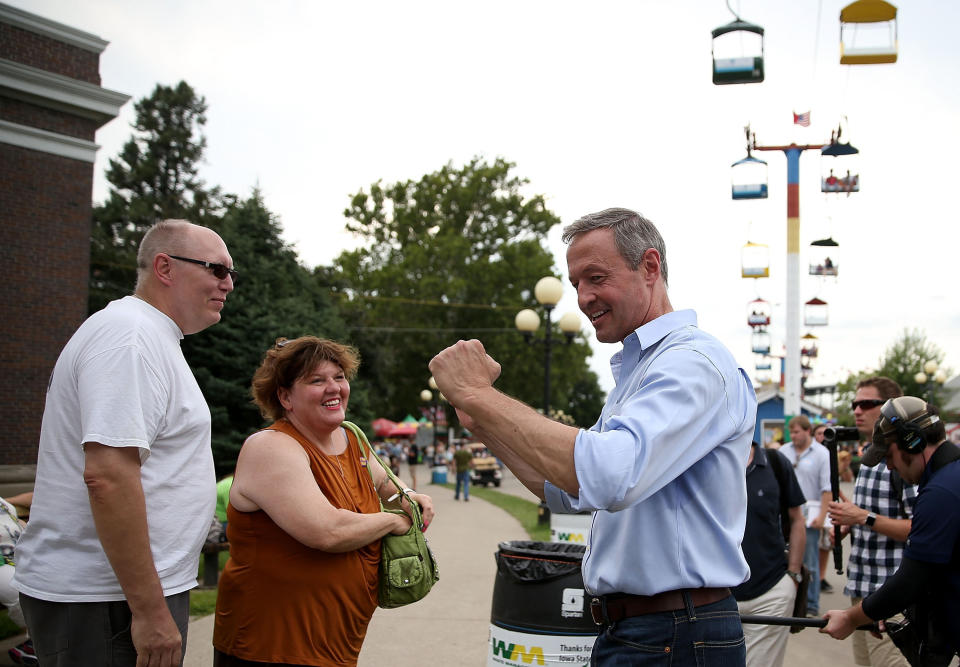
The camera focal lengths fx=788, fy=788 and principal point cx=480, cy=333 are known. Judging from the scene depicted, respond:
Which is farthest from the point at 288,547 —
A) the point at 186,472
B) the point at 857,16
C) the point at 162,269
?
the point at 857,16

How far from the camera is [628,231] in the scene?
92.8 inches

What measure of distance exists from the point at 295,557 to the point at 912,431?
9.40 ft

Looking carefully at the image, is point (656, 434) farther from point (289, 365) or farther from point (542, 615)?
point (542, 615)

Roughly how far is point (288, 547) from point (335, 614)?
33cm

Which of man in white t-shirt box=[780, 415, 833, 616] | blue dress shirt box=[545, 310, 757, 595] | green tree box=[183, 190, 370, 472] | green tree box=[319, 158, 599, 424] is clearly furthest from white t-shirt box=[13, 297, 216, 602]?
green tree box=[319, 158, 599, 424]

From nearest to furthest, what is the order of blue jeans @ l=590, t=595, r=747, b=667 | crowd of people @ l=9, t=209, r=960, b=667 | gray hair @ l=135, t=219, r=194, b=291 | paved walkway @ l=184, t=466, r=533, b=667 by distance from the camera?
crowd of people @ l=9, t=209, r=960, b=667 < blue jeans @ l=590, t=595, r=747, b=667 < gray hair @ l=135, t=219, r=194, b=291 < paved walkway @ l=184, t=466, r=533, b=667

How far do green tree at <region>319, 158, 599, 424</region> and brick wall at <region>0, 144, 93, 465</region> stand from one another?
23752 mm

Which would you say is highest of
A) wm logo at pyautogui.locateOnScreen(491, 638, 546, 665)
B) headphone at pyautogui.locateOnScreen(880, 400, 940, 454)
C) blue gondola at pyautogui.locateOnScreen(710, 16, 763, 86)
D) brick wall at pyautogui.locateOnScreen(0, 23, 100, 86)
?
brick wall at pyautogui.locateOnScreen(0, 23, 100, 86)

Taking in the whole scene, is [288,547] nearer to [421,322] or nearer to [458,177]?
[421,322]

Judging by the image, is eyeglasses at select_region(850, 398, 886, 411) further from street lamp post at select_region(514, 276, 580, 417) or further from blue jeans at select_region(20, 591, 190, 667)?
street lamp post at select_region(514, 276, 580, 417)

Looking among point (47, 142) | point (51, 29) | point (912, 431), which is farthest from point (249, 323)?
point (912, 431)

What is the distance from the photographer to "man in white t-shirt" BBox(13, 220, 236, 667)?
2408 millimetres

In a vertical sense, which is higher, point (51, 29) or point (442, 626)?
point (51, 29)

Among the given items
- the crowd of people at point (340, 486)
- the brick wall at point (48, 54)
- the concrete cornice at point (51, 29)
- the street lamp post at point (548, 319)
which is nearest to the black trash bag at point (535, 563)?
the crowd of people at point (340, 486)
